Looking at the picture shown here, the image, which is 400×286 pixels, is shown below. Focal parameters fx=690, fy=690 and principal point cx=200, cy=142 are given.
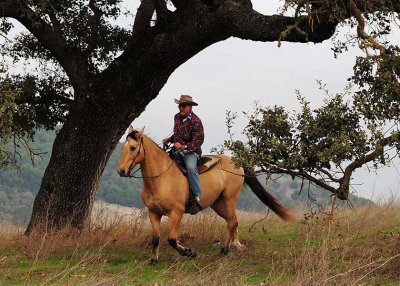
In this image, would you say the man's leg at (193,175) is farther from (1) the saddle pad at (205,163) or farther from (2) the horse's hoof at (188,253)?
(2) the horse's hoof at (188,253)

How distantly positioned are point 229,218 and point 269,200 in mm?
1344

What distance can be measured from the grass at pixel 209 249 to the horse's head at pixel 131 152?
132 cm

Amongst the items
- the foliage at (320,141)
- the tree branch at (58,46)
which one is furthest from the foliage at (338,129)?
the tree branch at (58,46)

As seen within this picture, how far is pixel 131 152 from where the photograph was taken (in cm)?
1291

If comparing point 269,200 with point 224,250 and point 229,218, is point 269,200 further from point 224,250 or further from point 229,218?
point 224,250

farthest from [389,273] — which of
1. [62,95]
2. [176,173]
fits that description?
[62,95]

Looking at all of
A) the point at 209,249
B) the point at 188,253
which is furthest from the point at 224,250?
the point at 188,253

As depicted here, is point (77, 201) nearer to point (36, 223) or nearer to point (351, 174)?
point (36, 223)

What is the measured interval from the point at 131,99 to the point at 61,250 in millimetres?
4181

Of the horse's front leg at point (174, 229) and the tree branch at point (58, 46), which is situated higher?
the tree branch at point (58, 46)

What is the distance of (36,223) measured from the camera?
18188mm

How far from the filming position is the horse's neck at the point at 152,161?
13546mm

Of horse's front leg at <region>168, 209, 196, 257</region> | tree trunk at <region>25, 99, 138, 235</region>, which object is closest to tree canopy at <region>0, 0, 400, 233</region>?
tree trunk at <region>25, 99, 138, 235</region>

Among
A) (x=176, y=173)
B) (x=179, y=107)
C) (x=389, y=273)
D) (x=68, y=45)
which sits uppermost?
(x=68, y=45)
